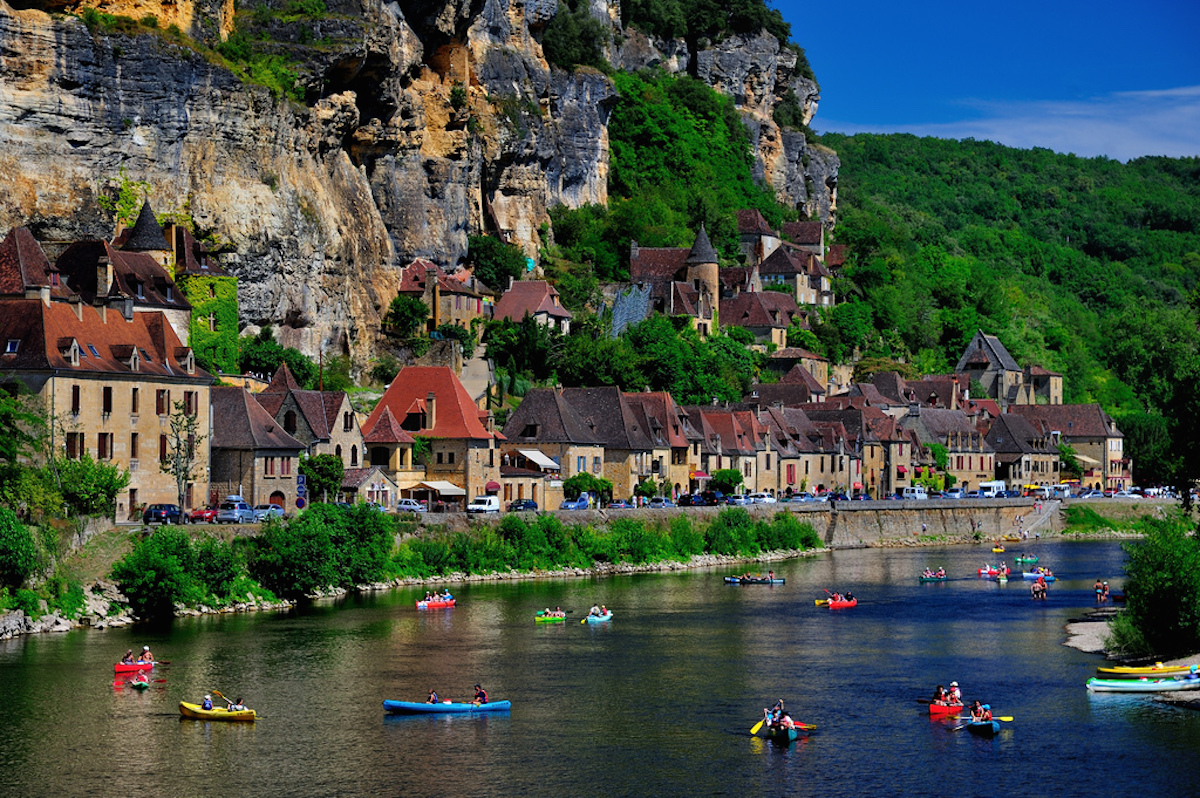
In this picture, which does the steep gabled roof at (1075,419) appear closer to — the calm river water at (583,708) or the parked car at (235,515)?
the calm river water at (583,708)

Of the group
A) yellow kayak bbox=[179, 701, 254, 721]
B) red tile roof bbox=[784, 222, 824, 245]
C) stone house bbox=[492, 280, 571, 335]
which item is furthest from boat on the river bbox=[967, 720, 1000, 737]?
red tile roof bbox=[784, 222, 824, 245]

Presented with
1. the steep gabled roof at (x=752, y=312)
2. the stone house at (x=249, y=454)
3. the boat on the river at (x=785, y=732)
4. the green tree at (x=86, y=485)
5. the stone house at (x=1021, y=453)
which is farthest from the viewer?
the steep gabled roof at (x=752, y=312)

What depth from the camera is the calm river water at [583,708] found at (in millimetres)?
38875

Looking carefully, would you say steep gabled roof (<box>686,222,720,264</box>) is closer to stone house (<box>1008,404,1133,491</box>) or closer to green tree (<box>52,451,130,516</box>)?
stone house (<box>1008,404,1133,491</box>)

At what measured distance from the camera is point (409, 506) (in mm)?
80062

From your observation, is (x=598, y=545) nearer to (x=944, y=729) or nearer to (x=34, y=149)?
(x=34, y=149)

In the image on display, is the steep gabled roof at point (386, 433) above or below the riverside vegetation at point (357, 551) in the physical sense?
→ above

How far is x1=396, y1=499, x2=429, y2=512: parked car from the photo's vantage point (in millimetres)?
78475

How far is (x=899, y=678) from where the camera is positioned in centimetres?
5253

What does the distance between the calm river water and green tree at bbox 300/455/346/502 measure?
957cm

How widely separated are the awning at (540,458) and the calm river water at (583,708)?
22.1 m

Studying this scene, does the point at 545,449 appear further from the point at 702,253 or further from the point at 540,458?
the point at 702,253

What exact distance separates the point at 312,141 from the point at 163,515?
36300 millimetres

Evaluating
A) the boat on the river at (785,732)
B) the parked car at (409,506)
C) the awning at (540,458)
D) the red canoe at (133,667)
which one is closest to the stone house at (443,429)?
the awning at (540,458)
